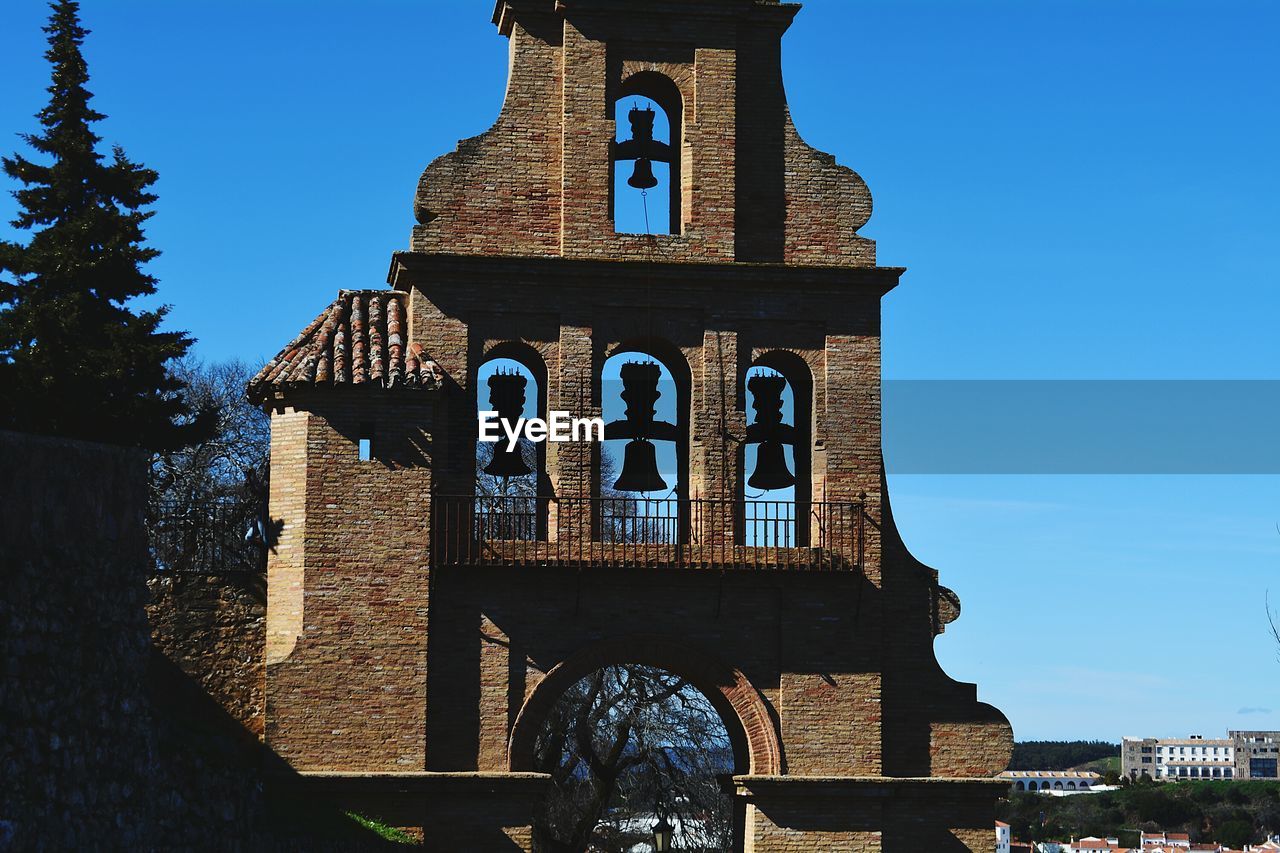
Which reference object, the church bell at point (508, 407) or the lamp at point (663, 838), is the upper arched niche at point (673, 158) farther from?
the lamp at point (663, 838)

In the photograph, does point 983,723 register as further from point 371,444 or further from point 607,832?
point 607,832

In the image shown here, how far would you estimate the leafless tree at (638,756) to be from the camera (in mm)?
37531

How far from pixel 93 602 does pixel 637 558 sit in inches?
323

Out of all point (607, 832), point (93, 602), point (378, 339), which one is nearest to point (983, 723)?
point (378, 339)

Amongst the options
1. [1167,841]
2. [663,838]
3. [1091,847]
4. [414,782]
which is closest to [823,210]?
[414,782]

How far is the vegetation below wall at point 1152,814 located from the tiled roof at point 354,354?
316 feet

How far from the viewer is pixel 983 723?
86.1ft

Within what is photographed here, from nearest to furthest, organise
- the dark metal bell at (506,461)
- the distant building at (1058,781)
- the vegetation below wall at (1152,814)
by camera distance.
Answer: the dark metal bell at (506,461) → the vegetation below wall at (1152,814) → the distant building at (1058,781)

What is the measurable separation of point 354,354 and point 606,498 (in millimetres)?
3846

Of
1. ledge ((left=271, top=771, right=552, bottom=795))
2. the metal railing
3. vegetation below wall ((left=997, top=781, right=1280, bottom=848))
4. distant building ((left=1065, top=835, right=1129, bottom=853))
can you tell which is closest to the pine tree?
the metal railing

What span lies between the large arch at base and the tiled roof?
4092 millimetres

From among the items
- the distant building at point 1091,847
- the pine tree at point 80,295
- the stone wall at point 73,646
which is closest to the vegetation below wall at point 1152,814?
the distant building at point 1091,847

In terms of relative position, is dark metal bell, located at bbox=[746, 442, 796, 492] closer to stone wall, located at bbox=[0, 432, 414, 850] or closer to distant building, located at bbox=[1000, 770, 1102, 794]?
stone wall, located at bbox=[0, 432, 414, 850]

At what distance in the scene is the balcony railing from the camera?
25250 millimetres
